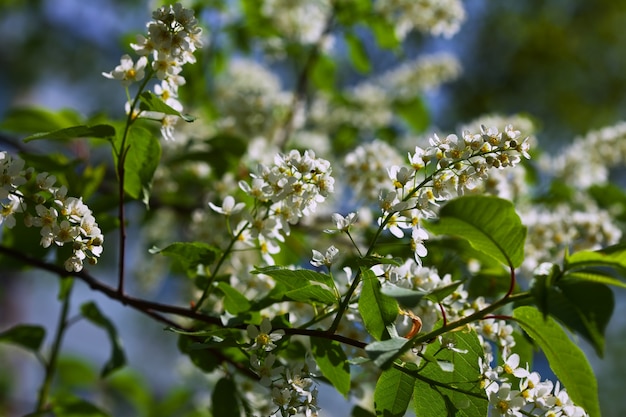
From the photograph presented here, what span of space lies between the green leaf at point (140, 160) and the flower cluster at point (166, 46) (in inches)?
3.1

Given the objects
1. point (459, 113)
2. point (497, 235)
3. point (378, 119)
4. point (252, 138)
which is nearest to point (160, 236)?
point (252, 138)

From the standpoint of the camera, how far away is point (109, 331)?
1578 mm

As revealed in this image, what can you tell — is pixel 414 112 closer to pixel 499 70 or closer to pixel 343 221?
pixel 343 221

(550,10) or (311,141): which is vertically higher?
(550,10)

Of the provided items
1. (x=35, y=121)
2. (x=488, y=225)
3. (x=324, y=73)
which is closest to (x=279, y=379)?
(x=488, y=225)

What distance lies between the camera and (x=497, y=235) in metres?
0.96

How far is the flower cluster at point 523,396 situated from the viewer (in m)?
1.00

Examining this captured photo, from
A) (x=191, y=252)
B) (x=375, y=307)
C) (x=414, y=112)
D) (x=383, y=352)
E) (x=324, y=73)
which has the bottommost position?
(x=383, y=352)

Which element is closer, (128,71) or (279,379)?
(279,379)

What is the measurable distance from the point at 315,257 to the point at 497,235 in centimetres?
31

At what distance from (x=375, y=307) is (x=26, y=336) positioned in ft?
3.27

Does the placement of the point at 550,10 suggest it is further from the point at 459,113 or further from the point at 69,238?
the point at 69,238

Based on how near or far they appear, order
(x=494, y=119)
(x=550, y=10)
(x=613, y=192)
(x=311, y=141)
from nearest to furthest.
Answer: (x=613, y=192) < (x=494, y=119) < (x=311, y=141) < (x=550, y=10)

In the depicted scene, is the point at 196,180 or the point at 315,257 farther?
the point at 196,180
